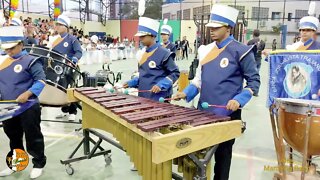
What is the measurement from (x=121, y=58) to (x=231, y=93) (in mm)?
15084

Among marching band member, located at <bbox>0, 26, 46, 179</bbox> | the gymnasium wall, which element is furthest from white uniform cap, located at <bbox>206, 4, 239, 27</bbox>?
the gymnasium wall

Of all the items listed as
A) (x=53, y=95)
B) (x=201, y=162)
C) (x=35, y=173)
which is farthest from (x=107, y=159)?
(x=201, y=162)

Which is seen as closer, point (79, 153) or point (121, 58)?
point (79, 153)

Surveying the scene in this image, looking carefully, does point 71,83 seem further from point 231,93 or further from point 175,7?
point 175,7

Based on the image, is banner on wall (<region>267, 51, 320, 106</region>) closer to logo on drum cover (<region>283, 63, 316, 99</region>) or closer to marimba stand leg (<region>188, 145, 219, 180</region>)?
logo on drum cover (<region>283, 63, 316, 99</region>)

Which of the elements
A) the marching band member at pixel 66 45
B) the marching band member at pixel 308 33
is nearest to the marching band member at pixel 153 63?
the marching band member at pixel 308 33

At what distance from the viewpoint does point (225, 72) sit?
2.43 meters

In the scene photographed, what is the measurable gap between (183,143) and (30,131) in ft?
6.35

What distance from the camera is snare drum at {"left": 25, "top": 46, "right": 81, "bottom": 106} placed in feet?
12.9

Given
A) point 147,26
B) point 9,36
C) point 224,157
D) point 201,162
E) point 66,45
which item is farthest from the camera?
point 66,45

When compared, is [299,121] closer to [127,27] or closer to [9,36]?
[9,36]

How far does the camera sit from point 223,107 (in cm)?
239

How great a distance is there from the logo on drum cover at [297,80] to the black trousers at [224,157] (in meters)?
0.90

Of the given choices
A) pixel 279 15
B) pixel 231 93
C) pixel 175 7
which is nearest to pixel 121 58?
pixel 175 7
